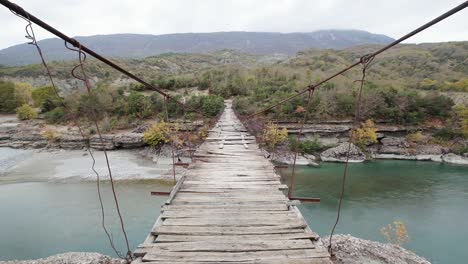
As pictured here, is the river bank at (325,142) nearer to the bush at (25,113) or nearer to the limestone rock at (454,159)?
the limestone rock at (454,159)

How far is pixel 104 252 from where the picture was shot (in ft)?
19.8

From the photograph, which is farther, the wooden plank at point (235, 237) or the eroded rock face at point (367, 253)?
the eroded rock face at point (367, 253)

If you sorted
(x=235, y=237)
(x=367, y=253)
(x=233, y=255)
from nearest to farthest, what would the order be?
(x=233, y=255) → (x=235, y=237) → (x=367, y=253)

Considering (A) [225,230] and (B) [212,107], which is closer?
(A) [225,230]

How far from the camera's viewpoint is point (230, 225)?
2.04 meters

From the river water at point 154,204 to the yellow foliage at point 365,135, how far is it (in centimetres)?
164

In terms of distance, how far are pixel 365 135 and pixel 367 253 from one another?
10291 mm

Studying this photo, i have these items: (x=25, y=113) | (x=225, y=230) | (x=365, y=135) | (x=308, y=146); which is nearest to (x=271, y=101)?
(x=308, y=146)

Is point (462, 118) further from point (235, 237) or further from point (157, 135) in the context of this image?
point (235, 237)

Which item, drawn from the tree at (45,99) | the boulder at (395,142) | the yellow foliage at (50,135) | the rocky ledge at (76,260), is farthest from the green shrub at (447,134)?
the tree at (45,99)

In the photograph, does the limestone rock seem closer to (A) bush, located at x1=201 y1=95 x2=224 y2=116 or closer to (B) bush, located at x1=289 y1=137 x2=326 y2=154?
(B) bush, located at x1=289 y1=137 x2=326 y2=154

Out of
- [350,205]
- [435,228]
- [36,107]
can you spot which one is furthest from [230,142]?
[36,107]

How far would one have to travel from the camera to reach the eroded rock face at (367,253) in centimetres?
497

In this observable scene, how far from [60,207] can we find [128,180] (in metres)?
2.67
